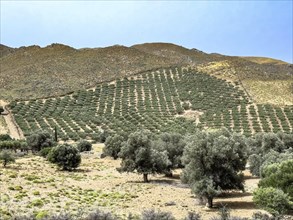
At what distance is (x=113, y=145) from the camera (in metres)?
55.8

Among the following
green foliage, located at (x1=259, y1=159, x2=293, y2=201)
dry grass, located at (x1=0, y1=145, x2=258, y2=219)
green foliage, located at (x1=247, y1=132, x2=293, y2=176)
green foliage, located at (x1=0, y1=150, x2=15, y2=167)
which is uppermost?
green foliage, located at (x1=247, y1=132, x2=293, y2=176)

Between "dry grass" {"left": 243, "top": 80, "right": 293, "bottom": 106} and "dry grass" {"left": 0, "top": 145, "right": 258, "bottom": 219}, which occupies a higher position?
"dry grass" {"left": 243, "top": 80, "right": 293, "bottom": 106}

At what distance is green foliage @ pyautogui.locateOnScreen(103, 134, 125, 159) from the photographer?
181 feet

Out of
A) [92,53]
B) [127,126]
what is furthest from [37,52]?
[127,126]

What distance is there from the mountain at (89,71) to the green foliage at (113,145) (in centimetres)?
4781

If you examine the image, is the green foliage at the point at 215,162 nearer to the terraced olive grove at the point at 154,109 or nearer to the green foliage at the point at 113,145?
the green foliage at the point at 113,145

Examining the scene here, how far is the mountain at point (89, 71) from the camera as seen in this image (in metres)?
108

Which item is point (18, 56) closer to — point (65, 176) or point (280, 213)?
point (65, 176)

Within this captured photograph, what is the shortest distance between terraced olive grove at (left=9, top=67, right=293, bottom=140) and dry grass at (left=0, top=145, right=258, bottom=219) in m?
27.6

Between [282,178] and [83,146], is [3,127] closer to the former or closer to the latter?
[83,146]

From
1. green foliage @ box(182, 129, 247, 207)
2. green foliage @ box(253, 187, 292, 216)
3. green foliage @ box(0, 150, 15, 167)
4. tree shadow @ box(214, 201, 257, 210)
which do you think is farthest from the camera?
green foliage @ box(0, 150, 15, 167)

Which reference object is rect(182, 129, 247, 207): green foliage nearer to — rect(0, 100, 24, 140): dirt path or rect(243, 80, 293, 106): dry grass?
rect(0, 100, 24, 140): dirt path

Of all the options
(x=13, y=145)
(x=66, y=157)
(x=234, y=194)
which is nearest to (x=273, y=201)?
(x=234, y=194)

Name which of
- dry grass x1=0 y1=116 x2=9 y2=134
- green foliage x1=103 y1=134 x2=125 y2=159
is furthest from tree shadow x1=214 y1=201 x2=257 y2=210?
dry grass x1=0 y1=116 x2=9 y2=134
